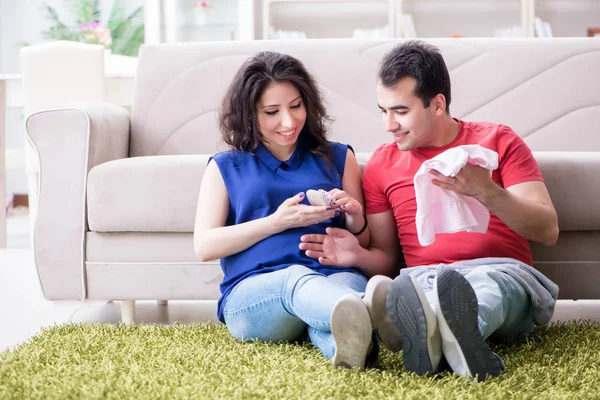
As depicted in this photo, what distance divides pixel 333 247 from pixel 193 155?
59 centimetres

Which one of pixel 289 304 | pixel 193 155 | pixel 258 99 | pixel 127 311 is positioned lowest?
pixel 127 311

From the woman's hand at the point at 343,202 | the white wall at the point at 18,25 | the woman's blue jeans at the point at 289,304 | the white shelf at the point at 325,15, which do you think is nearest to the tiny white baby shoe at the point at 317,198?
the woman's hand at the point at 343,202

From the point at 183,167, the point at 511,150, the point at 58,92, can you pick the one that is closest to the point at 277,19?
the point at 58,92

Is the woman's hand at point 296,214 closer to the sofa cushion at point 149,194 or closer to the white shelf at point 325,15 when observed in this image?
the sofa cushion at point 149,194

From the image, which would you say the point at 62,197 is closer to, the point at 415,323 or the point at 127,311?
the point at 127,311

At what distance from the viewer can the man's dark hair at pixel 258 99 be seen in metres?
1.56

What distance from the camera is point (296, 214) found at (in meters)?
1.44

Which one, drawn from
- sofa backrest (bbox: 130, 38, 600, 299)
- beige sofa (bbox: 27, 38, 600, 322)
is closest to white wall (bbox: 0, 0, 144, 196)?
sofa backrest (bbox: 130, 38, 600, 299)

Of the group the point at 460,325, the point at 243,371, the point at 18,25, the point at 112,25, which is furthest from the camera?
the point at 18,25

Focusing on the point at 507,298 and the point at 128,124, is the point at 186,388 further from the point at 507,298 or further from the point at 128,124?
the point at 128,124

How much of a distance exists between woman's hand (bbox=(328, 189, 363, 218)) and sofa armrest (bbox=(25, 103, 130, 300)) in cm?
73

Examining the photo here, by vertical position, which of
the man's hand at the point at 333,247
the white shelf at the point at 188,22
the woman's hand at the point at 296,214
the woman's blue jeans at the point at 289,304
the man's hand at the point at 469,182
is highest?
the white shelf at the point at 188,22

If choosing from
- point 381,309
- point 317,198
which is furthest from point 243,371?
point 317,198

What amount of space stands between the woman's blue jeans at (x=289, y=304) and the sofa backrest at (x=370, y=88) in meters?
0.98
